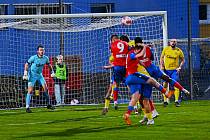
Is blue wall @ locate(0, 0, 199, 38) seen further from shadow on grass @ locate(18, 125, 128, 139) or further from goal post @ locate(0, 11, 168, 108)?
shadow on grass @ locate(18, 125, 128, 139)

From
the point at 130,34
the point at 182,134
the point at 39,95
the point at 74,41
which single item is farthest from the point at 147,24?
the point at 182,134

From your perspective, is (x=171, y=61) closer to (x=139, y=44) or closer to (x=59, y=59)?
(x=59, y=59)

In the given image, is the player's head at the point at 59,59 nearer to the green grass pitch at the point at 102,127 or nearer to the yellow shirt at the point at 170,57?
the yellow shirt at the point at 170,57

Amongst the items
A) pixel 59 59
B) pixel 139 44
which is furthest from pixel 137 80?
pixel 59 59

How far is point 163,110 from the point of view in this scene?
2327cm

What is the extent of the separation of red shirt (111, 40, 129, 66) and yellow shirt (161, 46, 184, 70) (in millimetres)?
4602

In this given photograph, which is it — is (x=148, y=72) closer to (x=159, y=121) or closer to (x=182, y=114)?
(x=159, y=121)

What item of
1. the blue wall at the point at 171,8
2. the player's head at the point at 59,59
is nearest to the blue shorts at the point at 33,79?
the player's head at the point at 59,59

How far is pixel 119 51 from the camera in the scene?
21.5 metres

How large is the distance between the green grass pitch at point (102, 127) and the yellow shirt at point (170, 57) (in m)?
4.29

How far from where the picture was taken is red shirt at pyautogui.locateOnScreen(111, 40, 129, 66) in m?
21.0

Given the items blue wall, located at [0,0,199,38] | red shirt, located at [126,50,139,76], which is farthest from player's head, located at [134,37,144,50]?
blue wall, located at [0,0,199,38]

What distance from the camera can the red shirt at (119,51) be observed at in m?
21.0

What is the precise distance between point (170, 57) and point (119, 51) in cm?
519
